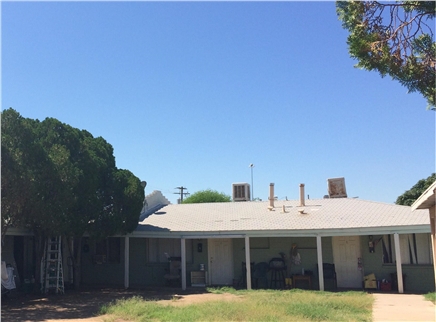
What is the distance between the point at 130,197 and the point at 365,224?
9172 mm

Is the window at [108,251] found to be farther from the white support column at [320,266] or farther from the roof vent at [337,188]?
the roof vent at [337,188]

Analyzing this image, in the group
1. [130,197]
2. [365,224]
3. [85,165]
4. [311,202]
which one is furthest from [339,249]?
A: [85,165]

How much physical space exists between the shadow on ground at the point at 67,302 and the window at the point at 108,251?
273 cm

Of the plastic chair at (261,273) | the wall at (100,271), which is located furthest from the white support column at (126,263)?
the plastic chair at (261,273)

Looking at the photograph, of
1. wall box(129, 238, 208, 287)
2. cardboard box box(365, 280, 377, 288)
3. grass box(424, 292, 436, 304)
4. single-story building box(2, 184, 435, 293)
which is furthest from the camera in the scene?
wall box(129, 238, 208, 287)

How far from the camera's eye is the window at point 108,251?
70.4 ft

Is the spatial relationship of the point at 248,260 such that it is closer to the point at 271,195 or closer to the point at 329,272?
the point at 329,272

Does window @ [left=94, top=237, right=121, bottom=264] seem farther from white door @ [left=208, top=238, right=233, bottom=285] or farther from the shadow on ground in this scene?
white door @ [left=208, top=238, right=233, bottom=285]

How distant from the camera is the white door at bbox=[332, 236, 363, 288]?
18.6m

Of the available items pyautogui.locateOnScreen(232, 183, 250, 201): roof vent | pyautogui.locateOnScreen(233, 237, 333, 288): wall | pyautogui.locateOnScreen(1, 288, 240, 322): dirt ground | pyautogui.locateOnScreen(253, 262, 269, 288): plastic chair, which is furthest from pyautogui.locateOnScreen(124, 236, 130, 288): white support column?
pyautogui.locateOnScreen(232, 183, 250, 201): roof vent

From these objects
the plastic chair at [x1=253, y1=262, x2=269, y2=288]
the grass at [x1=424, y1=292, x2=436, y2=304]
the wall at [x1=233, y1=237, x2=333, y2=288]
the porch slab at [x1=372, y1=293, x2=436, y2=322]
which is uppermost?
the wall at [x1=233, y1=237, x2=333, y2=288]

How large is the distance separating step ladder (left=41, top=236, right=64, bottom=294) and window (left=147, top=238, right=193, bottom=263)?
430 cm

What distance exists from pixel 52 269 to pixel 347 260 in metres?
11.4

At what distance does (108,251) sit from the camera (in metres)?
21.6
